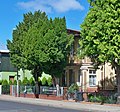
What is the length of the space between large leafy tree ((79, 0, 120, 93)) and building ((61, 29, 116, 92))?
9.30m

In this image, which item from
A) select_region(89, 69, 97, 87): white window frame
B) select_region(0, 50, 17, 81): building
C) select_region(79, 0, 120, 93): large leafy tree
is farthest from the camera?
select_region(0, 50, 17, 81): building

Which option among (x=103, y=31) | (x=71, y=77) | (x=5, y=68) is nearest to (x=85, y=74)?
(x=71, y=77)

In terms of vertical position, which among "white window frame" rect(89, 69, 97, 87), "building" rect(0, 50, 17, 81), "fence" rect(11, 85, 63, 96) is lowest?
"fence" rect(11, 85, 63, 96)

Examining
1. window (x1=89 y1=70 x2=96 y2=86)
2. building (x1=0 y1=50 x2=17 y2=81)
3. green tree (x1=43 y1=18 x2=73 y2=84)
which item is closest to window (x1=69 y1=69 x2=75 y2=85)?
window (x1=89 y1=70 x2=96 y2=86)

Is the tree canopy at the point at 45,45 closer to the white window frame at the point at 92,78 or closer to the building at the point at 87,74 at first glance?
the building at the point at 87,74

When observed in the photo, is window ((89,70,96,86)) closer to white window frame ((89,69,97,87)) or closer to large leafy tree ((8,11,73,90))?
white window frame ((89,69,97,87))

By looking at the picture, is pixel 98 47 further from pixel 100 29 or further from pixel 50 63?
pixel 50 63

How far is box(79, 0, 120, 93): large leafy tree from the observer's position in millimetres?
27078

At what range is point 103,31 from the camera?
27.6 metres

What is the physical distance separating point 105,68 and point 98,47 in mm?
12453

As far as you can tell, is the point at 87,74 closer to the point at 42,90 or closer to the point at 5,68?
the point at 42,90

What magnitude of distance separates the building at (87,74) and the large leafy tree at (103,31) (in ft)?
30.5

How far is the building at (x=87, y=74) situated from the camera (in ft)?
130

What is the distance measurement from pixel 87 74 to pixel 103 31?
13968 millimetres
